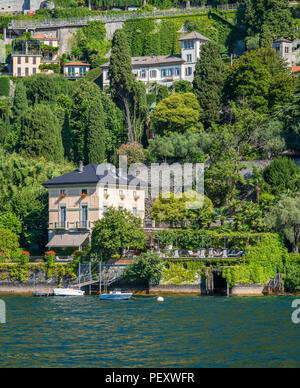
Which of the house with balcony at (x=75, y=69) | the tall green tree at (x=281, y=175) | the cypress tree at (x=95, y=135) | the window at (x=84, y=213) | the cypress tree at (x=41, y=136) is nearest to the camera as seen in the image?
the window at (x=84, y=213)

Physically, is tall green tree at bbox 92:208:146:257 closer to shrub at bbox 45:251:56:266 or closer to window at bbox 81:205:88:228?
shrub at bbox 45:251:56:266

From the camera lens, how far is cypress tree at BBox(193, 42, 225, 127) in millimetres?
94625

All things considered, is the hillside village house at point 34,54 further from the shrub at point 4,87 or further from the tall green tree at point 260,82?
the tall green tree at point 260,82

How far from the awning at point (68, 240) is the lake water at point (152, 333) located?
11.0 m

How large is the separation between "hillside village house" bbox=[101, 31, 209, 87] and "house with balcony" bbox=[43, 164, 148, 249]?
47394mm

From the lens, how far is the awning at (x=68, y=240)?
71188 millimetres

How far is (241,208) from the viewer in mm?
71000

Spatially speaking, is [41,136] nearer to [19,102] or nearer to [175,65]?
[19,102]

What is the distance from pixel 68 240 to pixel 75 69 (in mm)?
66591

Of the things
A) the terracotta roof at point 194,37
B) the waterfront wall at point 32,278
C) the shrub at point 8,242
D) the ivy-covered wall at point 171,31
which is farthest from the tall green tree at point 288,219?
the ivy-covered wall at point 171,31

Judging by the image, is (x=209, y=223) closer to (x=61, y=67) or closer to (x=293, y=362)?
(x=293, y=362)

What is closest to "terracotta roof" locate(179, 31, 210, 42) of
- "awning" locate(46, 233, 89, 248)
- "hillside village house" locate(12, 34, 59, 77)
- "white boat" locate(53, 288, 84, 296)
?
"hillside village house" locate(12, 34, 59, 77)

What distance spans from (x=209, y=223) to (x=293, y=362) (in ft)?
111
